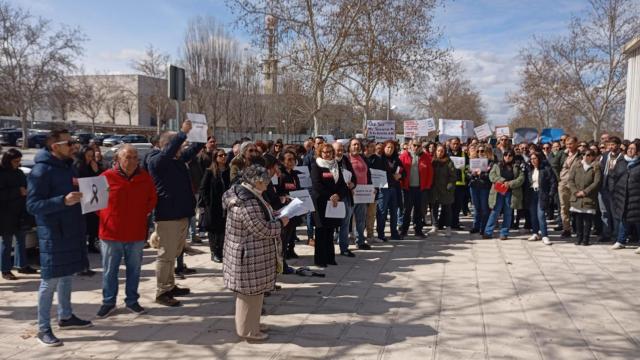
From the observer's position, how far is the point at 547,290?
7027 millimetres

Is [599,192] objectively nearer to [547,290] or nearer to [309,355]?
[547,290]

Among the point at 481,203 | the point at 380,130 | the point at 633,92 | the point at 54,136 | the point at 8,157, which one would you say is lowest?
the point at 481,203

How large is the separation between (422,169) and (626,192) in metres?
3.93

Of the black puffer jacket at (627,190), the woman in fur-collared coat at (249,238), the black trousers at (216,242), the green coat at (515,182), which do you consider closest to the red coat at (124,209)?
the woman in fur-collared coat at (249,238)

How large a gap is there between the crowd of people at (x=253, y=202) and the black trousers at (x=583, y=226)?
26 mm

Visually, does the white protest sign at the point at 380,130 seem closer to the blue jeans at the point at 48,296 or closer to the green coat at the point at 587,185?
the green coat at the point at 587,185

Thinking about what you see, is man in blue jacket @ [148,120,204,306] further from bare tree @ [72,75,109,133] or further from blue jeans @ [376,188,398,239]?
bare tree @ [72,75,109,133]

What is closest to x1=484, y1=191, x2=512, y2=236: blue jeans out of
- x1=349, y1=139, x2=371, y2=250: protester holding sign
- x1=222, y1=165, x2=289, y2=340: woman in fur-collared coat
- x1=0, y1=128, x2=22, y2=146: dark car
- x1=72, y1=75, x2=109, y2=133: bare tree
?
x1=349, y1=139, x2=371, y2=250: protester holding sign

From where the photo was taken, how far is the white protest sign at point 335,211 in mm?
7996

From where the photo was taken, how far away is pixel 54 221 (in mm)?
4941

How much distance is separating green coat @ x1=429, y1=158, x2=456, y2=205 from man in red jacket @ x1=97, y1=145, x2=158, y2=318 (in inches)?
281

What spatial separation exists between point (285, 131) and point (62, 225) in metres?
42.2

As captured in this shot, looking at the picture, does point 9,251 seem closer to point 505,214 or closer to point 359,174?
point 359,174

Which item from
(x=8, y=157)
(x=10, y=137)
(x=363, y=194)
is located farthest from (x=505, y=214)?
(x=10, y=137)
